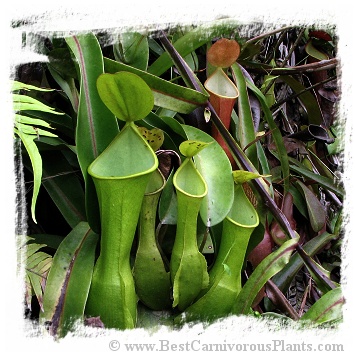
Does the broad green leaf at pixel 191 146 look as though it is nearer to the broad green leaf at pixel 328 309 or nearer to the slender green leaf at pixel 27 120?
the slender green leaf at pixel 27 120

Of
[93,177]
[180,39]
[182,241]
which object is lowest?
[182,241]

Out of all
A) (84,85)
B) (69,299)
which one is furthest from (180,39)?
(69,299)

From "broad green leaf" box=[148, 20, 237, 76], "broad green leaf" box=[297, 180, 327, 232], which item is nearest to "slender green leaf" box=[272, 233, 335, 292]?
"broad green leaf" box=[297, 180, 327, 232]

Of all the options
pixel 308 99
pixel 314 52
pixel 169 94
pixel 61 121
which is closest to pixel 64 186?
pixel 61 121

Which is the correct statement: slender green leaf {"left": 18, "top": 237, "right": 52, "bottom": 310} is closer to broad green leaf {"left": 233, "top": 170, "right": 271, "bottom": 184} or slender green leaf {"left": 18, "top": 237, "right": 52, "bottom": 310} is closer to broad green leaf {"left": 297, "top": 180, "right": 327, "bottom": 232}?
broad green leaf {"left": 233, "top": 170, "right": 271, "bottom": 184}

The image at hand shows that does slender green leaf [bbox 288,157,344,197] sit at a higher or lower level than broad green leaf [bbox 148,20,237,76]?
lower

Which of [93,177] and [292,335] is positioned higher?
[93,177]

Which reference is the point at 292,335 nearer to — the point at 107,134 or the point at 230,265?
the point at 230,265
